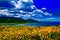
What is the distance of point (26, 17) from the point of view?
3.08m

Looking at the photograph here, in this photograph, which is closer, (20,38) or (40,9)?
(20,38)

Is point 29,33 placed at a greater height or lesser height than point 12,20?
lesser

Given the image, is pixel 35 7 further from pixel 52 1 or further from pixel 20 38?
pixel 20 38

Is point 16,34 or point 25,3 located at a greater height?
point 25,3

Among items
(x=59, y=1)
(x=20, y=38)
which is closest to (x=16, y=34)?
(x=20, y=38)

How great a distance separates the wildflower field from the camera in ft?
9.54

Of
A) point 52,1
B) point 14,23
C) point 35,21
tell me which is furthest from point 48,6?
point 14,23

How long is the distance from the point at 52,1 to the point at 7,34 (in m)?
1.17

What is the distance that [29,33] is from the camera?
2971 mm

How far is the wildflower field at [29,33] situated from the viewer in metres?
2.91

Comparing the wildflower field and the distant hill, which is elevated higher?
the distant hill

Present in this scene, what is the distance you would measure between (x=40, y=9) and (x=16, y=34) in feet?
2.37

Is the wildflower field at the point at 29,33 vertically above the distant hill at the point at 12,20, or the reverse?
A: the distant hill at the point at 12,20

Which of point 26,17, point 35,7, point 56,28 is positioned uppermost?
point 35,7
